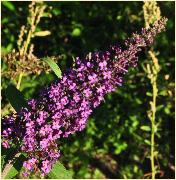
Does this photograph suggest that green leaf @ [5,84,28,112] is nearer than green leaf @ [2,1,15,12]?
Yes

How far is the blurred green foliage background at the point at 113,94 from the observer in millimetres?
4355

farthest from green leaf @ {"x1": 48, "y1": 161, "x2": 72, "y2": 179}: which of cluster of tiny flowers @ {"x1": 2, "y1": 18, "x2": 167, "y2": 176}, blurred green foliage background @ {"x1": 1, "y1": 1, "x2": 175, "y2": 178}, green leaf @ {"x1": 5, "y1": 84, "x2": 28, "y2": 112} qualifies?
blurred green foliage background @ {"x1": 1, "y1": 1, "x2": 175, "y2": 178}

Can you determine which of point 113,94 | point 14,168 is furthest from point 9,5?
point 14,168

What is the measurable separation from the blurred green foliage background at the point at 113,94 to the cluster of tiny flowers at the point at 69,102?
2.33 m

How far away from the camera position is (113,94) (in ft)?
14.8

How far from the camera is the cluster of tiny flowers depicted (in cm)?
189

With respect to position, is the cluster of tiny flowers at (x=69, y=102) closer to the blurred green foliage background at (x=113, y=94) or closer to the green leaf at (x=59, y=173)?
the green leaf at (x=59, y=173)

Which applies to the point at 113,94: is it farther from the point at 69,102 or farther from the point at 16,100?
the point at 69,102

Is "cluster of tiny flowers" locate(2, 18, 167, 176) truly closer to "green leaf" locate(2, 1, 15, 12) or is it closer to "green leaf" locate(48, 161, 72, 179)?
"green leaf" locate(48, 161, 72, 179)

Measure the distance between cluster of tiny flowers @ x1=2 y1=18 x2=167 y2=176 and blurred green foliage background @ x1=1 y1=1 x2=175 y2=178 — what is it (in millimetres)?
2327

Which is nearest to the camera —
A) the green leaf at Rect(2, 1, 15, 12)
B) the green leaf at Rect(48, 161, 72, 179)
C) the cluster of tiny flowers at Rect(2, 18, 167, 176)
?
the cluster of tiny flowers at Rect(2, 18, 167, 176)

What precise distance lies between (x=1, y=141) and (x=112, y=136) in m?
2.48

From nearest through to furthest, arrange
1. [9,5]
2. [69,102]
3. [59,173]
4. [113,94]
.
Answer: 1. [69,102]
2. [59,173]
3. [9,5]
4. [113,94]

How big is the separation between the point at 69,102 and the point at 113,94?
2.65 m
